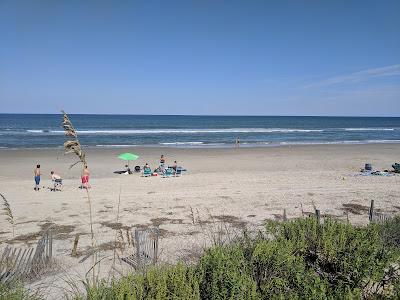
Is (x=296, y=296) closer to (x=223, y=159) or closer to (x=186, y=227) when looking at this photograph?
(x=186, y=227)

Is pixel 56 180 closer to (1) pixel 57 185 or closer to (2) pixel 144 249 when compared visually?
(1) pixel 57 185

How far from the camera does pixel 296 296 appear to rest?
11.6ft

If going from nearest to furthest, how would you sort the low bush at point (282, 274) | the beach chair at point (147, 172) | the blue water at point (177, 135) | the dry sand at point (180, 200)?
the low bush at point (282, 274) < the dry sand at point (180, 200) < the beach chair at point (147, 172) < the blue water at point (177, 135)

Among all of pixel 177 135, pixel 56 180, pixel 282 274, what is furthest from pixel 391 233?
pixel 177 135

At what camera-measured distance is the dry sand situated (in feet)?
31.4

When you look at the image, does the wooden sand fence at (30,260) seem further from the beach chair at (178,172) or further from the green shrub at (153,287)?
the beach chair at (178,172)

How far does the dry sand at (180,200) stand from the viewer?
9.56 m

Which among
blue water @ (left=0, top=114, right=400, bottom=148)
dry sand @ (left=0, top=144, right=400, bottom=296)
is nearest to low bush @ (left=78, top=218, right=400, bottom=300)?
dry sand @ (left=0, top=144, right=400, bottom=296)

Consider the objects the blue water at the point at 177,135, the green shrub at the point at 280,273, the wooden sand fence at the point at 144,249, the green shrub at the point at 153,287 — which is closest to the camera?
the green shrub at the point at 153,287

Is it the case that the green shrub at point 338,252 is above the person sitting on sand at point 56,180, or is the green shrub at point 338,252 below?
above

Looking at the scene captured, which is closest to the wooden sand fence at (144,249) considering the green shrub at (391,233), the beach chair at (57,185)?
the green shrub at (391,233)

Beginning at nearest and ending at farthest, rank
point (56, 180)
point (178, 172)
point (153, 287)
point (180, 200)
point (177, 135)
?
point (153, 287)
point (180, 200)
point (56, 180)
point (178, 172)
point (177, 135)

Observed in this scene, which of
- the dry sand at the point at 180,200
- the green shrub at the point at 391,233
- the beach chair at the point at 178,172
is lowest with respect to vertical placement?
the dry sand at the point at 180,200

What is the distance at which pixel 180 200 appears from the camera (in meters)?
13.8
